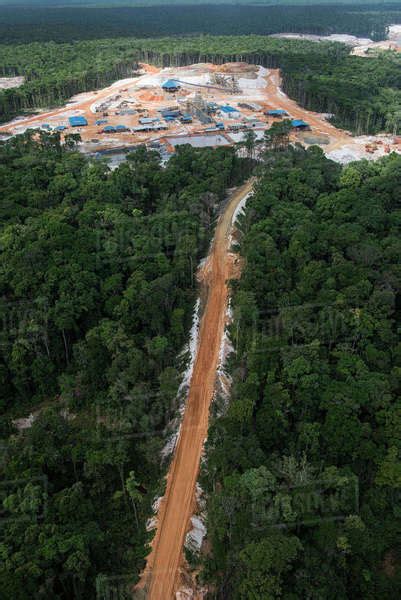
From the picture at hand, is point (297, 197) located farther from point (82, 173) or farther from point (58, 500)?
point (58, 500)

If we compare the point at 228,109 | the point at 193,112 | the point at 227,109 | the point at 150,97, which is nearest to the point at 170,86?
the point at 150,97

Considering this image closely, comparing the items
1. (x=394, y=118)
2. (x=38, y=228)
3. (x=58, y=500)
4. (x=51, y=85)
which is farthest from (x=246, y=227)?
(x=51, y=85)

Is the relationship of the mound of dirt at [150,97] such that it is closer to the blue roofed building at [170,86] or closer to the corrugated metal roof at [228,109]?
the blue roofed building at [170,86]

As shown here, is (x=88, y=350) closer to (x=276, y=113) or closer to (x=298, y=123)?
(x=298, y=123)

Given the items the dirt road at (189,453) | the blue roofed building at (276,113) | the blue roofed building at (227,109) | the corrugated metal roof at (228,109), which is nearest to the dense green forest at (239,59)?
the blue roofed building at (276,113)

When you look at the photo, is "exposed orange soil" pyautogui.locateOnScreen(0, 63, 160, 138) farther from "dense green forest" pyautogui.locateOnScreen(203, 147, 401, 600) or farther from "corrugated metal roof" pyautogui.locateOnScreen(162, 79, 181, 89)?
"dense green forest" pyautogui.locateOnScreen(203, 147, 401, 600)
